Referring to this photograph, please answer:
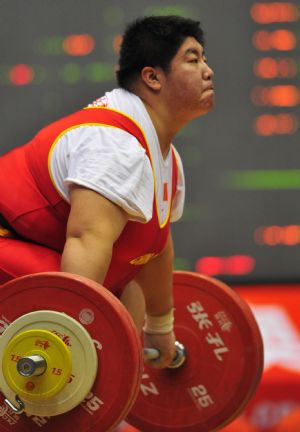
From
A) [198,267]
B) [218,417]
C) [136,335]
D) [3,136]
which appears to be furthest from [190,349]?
[3,136]

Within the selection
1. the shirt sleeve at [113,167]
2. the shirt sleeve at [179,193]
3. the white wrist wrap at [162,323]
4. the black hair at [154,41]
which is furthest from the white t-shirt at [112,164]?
the white wrist wrap at [162,323]

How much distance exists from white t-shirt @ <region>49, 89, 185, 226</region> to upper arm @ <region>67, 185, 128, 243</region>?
2 centimetres

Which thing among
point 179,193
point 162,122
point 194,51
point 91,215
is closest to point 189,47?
point 194,51

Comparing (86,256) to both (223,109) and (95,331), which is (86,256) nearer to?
(95,331)

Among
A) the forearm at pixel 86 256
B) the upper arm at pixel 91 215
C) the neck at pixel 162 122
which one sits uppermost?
the neck at pixel 162 122

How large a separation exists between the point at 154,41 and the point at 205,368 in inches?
31.0

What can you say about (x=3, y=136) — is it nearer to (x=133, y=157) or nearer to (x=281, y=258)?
(x=281, y=258)

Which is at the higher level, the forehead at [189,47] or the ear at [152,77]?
the forehead at [189,47]

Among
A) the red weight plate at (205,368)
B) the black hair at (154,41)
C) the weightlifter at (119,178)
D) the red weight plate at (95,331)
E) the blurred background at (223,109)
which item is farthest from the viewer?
the blurred background at (223,109)

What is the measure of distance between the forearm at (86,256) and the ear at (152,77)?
434mm

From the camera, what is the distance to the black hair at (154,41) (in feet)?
6.85

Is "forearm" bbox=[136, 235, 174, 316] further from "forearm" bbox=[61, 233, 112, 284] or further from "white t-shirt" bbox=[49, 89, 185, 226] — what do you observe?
"forearm" bbox=[61, 233, 112, 284]

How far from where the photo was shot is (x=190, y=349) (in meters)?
2.36

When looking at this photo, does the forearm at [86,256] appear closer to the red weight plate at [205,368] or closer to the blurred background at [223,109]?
the red weight plate at [205,368]
